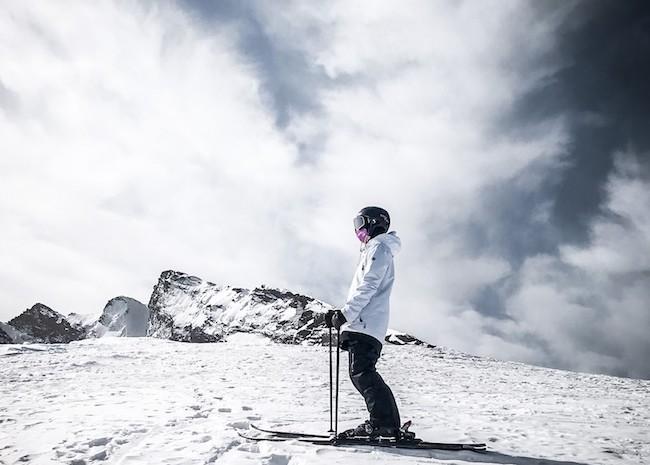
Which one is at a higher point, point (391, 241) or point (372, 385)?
point (391, 241)

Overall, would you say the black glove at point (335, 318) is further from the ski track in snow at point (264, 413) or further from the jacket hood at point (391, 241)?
the ski track in snow at point (264, 413)

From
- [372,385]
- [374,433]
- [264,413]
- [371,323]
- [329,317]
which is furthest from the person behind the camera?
[264,413]

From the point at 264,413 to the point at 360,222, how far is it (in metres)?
3.35

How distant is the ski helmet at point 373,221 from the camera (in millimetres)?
5496

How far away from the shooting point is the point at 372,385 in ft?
15.1

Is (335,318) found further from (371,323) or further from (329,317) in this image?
(371,323)

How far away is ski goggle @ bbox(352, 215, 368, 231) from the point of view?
5513mm

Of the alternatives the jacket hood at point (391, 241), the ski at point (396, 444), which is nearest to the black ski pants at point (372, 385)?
the ski at point (396, 444)

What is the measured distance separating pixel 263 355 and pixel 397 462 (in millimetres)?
12468

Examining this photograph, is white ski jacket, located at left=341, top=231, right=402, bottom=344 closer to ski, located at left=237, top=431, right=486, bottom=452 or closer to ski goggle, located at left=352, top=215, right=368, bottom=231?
ski goggle, located at left=352, top=215, right=368, bottom=231

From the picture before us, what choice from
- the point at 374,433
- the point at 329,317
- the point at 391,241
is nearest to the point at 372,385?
the point at 374,433

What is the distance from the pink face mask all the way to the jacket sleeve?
0.44 meters

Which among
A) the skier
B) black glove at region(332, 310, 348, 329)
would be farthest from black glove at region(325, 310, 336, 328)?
black glove at region(332, 310, 348, 329)

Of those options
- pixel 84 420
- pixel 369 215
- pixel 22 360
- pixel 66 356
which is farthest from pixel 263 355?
pixel 369 215
